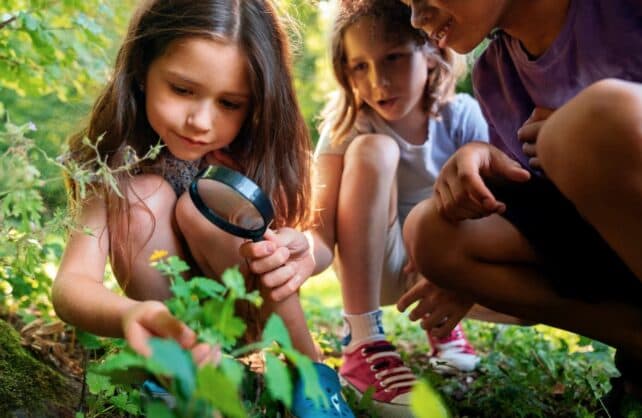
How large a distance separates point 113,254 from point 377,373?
2.73 ft

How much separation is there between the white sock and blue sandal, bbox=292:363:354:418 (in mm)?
556

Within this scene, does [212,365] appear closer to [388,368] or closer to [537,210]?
[537,210]

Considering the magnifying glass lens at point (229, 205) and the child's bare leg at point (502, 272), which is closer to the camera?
the magnifying glass lens at point (229, 205)

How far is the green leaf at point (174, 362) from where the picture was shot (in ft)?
2.66

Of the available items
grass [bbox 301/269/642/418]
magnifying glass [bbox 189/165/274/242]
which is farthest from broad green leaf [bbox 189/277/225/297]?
grass [bbox 301/269/642/418]

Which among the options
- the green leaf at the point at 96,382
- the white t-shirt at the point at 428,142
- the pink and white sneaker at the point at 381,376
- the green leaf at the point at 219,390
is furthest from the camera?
Result: the white t-shirt at the point at 428,142

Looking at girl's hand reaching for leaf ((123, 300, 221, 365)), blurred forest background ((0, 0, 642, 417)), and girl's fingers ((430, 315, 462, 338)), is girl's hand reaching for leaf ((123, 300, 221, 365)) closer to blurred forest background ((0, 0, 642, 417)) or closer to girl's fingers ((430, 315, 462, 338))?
blurred forest background ((0, 0, 642, 417))

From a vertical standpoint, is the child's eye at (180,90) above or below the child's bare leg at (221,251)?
above

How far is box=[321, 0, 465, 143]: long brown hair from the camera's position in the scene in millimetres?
2391

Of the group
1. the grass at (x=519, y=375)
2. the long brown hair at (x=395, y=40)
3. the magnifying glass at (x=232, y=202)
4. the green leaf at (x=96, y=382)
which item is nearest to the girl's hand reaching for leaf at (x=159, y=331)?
the green leaf at (x=96, y=382)

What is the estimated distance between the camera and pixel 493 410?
196 centimetres

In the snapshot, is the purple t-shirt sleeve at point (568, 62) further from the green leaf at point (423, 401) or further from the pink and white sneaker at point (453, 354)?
the green leaf at point (423, 401)

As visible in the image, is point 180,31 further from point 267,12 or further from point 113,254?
point 113,254

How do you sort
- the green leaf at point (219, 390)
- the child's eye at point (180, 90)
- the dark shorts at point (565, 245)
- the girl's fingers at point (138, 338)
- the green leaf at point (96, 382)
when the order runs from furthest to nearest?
the child's eye at point (180, 90) → the dark shorts at point (565, 245) → the green leaf at point (96, 382) → the girl's fingers at point (138, 338) → the green leaf at point (219, 390)
